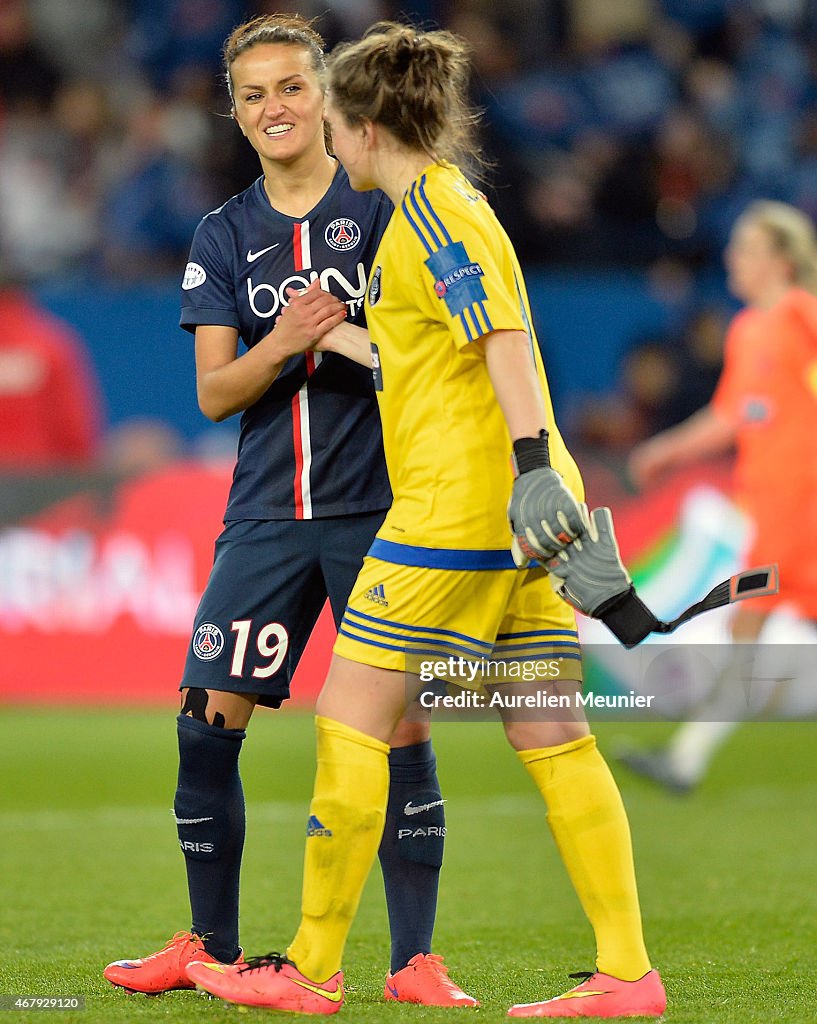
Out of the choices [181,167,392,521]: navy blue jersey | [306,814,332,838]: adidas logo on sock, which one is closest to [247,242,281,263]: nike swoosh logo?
[181,167,392,521]: navy blue jersey

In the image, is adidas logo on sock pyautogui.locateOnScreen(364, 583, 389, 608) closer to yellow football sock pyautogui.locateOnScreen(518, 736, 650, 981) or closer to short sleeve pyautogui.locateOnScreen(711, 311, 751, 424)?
yellow football sock pyautogui.locateOnScreen(518, 736, 650, 981)

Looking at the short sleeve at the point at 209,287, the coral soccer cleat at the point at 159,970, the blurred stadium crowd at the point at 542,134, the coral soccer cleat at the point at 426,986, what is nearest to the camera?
the coral soccer cleat at the point at 426,986

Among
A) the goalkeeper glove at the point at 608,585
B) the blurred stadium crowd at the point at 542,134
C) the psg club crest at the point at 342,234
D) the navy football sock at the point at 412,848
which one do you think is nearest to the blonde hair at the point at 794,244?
the blurred stadium crowd at the point at 542,134

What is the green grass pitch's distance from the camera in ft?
12.2

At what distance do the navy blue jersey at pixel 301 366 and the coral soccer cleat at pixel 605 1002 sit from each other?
1.20 m

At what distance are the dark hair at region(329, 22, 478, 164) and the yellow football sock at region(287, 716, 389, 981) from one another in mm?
1233

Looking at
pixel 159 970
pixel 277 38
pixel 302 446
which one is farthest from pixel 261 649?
pixel 277 38

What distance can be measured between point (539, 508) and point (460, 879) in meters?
2.64

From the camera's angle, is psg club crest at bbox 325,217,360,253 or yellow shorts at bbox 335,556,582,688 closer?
yellow shorts at bbox 335,556,582,688

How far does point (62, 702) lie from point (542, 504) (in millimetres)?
7211

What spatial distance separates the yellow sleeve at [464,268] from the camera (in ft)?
10.3

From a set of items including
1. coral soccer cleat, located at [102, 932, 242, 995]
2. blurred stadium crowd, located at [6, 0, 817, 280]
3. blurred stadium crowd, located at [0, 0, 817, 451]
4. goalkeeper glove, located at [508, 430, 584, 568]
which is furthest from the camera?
blurred stadium crowd, located at [6, 0, 817, 280]

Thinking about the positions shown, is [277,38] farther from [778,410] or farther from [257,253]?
[778,410]

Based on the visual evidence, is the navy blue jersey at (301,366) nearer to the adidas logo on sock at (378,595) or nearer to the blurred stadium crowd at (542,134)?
the adidas logo on sock at (378,595)
